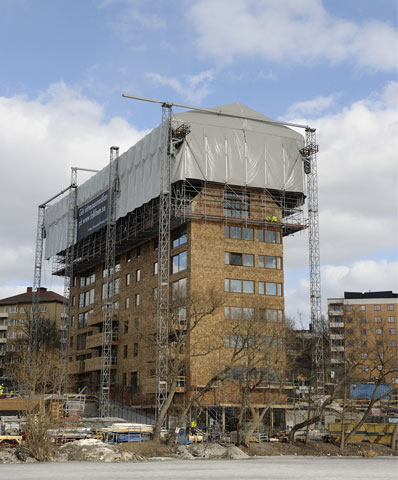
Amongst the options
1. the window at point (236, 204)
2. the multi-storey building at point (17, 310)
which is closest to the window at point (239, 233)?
the window at point (236, 204)

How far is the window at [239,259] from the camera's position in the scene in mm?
70312

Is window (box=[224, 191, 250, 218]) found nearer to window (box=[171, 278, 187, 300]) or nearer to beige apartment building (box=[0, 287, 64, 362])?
window (box=[171, 278, 187, 300])

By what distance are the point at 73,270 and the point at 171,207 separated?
32481 mm

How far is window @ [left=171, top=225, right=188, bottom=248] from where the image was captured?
70850 mm

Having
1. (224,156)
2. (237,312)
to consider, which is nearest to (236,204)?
(224,156)

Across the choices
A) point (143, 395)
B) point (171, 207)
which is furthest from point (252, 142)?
point (143, 395)

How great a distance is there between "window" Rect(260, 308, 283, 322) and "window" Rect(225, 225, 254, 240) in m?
8.26

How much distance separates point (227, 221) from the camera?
71.1m

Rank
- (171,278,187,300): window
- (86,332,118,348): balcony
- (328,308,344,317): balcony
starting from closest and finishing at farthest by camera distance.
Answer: (171,278,187,300): window < (86,332,118,348): balcony < (328,308,344,317): balcony

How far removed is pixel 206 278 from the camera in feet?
225

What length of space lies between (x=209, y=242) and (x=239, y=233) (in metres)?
3.87

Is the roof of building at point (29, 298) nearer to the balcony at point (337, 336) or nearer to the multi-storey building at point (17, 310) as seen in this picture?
the multi-storey building at point (17, 310)

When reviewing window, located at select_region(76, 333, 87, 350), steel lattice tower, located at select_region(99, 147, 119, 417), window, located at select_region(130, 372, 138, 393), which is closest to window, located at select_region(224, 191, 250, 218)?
steel lattice tower, located at select_region(99, 147, 119, 417)

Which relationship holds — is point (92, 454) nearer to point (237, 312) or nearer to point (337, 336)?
point (237, 312)
